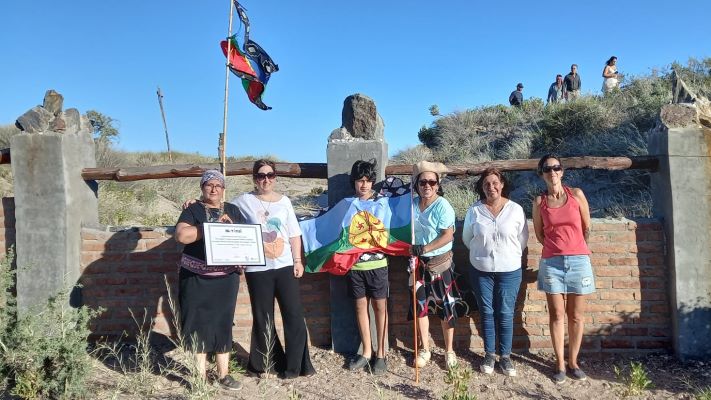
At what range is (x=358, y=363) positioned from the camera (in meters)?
4.48

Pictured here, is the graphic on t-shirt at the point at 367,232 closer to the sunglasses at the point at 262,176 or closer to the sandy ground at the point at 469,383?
the sunglasses at the point at 262,176

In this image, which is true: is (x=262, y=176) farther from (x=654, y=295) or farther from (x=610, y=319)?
(x=654, y=295)

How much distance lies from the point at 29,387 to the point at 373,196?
2987 millimetres

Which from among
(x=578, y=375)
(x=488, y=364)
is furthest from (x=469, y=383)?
(x=578, y=375)

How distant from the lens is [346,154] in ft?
15.7

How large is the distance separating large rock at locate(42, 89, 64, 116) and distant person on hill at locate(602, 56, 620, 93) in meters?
16.0

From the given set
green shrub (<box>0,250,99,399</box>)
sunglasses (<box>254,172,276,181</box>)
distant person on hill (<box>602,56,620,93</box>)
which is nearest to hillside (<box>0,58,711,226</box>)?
distant person on hill (<box>602,56,620,93</box>)

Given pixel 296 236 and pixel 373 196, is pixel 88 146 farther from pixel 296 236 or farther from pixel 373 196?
pixel 373 196

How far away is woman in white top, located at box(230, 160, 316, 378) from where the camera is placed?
4195 millimetres

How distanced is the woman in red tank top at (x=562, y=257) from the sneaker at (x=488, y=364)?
0.52m

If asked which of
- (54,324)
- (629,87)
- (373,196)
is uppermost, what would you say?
(629,87)

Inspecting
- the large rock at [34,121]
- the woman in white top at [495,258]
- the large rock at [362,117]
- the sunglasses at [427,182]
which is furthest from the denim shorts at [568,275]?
the large rock at [34,121]

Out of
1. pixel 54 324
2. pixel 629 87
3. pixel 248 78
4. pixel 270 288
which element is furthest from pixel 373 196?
pixel 629 87

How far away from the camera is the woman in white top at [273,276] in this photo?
4.20 m
